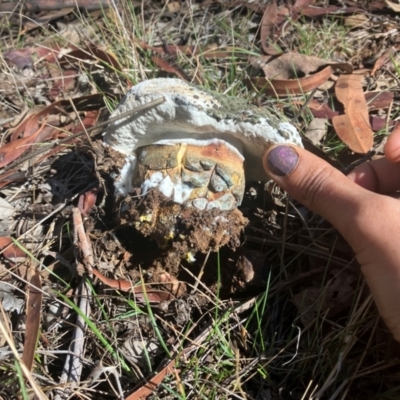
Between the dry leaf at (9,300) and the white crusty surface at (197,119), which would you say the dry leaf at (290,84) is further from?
the dry leaf at (9,300)

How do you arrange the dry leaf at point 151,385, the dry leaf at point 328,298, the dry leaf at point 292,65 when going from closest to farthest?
the dry leaf at point 151,385
the dry leaf at point 328,298
the dry leaf at point 292,65

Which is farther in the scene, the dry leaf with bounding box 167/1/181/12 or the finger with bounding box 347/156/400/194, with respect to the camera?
the dry leaf with bounding box 167/1/181/12

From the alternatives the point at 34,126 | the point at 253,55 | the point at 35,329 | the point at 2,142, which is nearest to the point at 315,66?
the point at 253,55

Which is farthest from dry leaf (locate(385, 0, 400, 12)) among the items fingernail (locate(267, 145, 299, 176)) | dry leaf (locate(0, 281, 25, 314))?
dry leaf (locate(0, 281, 25, 314))

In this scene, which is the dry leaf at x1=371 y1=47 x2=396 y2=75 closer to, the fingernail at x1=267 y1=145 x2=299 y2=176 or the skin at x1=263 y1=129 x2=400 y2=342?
the skin at x1=263 y1=129 x2=400 y2=342

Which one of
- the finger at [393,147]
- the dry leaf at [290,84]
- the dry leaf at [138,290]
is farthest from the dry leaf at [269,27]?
the dry leaf at [138,290]

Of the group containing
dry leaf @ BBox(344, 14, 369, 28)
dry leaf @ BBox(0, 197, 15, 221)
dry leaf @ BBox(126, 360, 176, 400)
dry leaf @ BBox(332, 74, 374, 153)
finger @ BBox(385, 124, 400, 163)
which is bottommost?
dry leaf @ BBox(126, 360, 176, 400)

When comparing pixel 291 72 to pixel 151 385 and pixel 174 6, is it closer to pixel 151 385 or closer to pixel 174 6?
pixel 174 6
